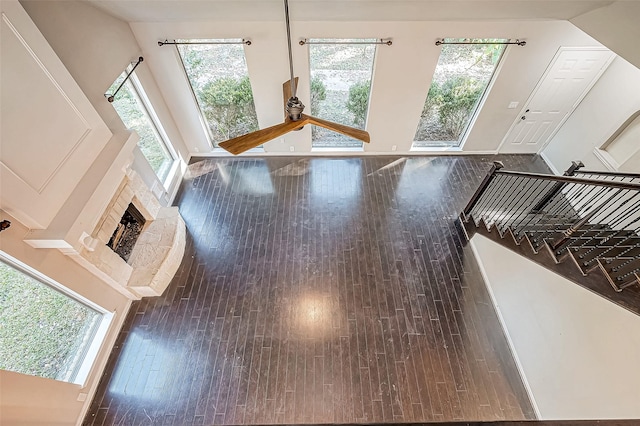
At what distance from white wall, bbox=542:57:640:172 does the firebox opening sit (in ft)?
22.4

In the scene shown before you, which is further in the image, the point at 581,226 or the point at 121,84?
the point at 121,84

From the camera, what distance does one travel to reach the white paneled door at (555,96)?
4395mm

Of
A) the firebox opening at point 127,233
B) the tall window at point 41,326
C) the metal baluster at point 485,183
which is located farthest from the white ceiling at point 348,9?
the tall window at point 41,326

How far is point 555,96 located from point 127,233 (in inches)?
269

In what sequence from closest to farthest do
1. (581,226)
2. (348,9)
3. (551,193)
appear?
(581,226), (348,9), (551,193)

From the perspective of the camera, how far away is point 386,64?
442 cm

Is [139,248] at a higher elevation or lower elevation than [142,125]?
lower

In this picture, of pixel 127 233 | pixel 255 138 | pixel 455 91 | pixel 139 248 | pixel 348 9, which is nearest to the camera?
pixel 255 138

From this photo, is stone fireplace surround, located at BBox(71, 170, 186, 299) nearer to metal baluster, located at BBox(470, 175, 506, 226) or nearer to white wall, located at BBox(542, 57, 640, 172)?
metal baluster, located at BBox(470, 175, 506, 226)

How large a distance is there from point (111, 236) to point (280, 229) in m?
2.16

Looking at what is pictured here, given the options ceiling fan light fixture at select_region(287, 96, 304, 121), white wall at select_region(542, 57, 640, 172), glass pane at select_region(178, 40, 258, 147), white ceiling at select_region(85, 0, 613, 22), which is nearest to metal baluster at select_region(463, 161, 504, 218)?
white ceiling at select_region(85, 0, 613, 22)

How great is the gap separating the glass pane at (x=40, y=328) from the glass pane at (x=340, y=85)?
4242 mm

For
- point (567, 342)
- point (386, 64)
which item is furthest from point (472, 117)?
point (567, 342)

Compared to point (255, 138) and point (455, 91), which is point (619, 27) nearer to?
point (455, 91)
